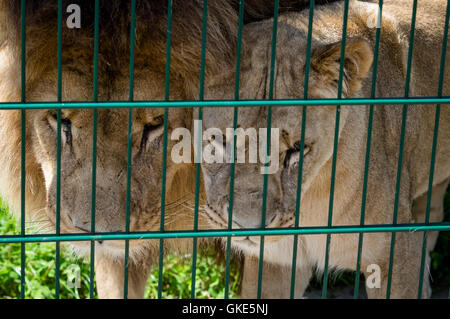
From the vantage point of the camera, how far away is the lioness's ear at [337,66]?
9.77 feet

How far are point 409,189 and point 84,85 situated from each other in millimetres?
1501

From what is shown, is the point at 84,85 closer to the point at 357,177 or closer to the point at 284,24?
the point at 284,24

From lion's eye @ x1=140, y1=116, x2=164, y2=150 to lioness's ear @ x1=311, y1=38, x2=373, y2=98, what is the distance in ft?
1.89

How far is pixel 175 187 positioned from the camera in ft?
11.3

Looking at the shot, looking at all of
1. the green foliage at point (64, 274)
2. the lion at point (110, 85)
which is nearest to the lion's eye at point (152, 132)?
the lion at point (110, 85)

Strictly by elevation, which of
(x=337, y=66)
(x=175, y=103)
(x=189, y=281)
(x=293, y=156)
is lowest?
(x=189, y=281)

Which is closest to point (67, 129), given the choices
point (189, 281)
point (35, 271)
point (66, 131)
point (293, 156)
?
point (66, 131)

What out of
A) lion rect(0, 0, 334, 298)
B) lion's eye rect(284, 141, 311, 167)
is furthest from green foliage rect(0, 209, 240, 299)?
lion's eye rect(284, 141, 311, 167)

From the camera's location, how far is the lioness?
118 inches

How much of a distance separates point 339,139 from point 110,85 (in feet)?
3.11

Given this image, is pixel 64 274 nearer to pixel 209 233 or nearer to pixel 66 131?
pixel 66 131

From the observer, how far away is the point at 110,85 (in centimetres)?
307

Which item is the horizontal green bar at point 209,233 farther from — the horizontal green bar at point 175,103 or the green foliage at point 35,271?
the green foliage at point 35,271
